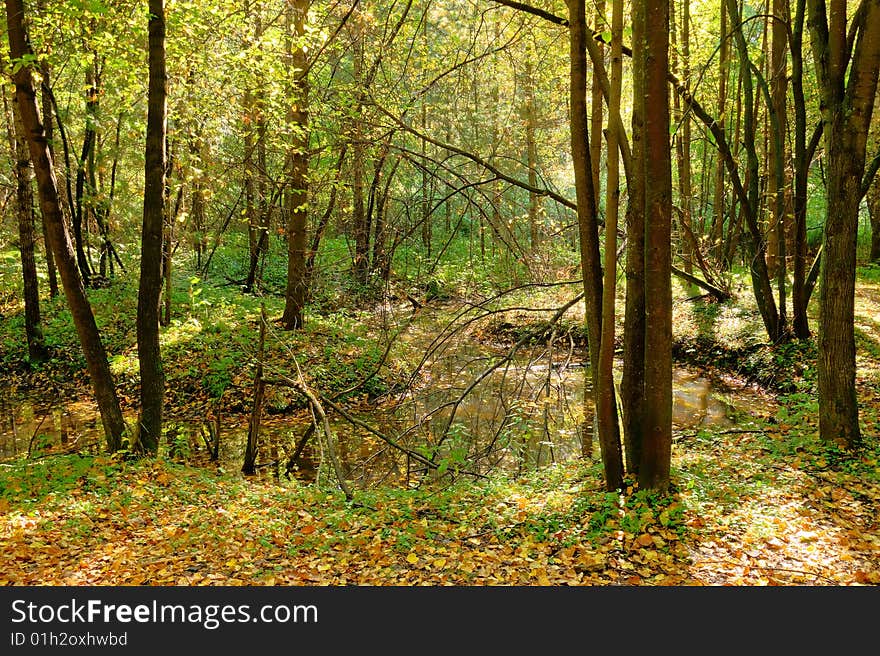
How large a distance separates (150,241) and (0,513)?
3.12 metres

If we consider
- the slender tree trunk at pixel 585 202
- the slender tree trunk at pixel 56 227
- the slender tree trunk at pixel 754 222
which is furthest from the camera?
the slender tree trunk at pixel 754 222

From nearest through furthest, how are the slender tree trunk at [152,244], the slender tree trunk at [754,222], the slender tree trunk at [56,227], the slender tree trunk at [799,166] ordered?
the slender tree trunk at [56,227] → the slender tree trunk at [152,244] → the slender tree trunk at [799,166] → the slender tree trunk at [754,222]

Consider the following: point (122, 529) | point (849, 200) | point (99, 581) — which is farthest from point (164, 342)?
point (849, 200)

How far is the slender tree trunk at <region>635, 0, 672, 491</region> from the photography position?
4777 mm

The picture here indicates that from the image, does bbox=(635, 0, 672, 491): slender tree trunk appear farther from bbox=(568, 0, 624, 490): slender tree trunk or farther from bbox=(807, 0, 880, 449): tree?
bbox=(807, 0, 880, 449): tree

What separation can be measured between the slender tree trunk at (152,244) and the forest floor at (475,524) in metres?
0.59

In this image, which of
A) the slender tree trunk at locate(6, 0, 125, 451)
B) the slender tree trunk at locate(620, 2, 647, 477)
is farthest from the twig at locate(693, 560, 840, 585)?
the slender tree trunk at locate(6, 0, 125, 451)

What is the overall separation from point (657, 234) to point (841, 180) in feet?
7.61

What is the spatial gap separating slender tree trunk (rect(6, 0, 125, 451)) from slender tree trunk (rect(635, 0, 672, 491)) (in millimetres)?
5880

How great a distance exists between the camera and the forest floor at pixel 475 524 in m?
4.33

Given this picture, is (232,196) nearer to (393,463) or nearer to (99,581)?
(393,463)

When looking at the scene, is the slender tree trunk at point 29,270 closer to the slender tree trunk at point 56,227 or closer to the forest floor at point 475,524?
the forest floor at point 475,524

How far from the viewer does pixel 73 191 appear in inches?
638

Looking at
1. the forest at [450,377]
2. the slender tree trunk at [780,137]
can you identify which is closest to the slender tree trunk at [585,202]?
the forest at [450,377]
